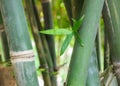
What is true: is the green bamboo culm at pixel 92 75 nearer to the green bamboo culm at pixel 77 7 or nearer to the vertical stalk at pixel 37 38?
the green bamboo culm at pixel 77 7

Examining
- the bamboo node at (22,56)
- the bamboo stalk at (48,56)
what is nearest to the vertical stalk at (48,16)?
the bamboo stalk at (48,56)

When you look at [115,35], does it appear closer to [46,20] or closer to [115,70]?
[115,70]

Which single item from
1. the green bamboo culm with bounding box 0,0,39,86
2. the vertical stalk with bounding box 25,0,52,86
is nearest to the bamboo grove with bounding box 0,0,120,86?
the green bamboo culm with bounding box 0,0,39,86

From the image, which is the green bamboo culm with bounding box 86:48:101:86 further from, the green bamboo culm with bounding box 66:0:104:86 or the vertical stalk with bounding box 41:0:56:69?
the vertical stalk with bounding box 41:0:56:69

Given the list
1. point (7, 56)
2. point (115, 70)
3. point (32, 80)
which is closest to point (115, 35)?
point (115, 70)

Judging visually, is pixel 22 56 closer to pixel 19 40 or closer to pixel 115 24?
pixel 19 40

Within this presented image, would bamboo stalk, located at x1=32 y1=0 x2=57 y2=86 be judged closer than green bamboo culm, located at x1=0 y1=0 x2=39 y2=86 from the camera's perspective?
No

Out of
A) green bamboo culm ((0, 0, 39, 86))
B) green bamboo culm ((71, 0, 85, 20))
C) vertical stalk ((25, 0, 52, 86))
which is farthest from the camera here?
vertical stalk ((25, 0, 52, 86))
